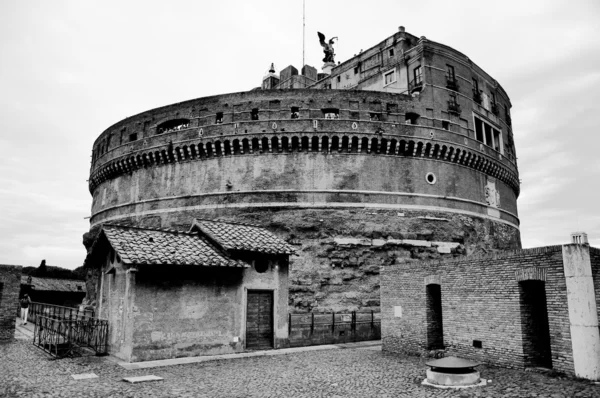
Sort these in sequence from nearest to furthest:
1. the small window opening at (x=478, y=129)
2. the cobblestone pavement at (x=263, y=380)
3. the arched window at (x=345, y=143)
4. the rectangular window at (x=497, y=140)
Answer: the cobblestone pavement at (x=263, y=380) → the arched window at (x=345, y=143) → the small window opening at (x=478, y=129) → the rectangular window at (x=497, y=140)

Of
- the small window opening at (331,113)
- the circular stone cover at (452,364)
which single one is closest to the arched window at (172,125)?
the small window opening at (331,113)

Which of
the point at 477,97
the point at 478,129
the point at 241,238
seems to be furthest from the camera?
the point at 477,97

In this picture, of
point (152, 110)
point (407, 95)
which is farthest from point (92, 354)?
point (407, 95)

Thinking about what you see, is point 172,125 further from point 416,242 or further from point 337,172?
point 416,242

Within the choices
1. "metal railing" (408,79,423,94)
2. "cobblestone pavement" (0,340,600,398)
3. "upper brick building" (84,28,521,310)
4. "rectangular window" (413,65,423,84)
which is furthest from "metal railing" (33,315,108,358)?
"rectangular window" (413,65,423,84)

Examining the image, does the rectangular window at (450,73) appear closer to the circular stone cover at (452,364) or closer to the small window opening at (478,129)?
the small window opening at (478,129)

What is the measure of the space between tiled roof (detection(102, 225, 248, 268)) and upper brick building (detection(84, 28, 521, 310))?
9997 millimetres

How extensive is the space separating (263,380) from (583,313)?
7.63 m

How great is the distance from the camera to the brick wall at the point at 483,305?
34.9ft

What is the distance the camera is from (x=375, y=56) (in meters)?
34.1

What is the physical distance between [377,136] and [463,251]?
9.15m

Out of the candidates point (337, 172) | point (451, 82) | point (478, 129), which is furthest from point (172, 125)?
point (478, 129)

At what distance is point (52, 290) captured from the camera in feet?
115

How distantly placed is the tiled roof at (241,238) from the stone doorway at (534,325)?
7.96m
